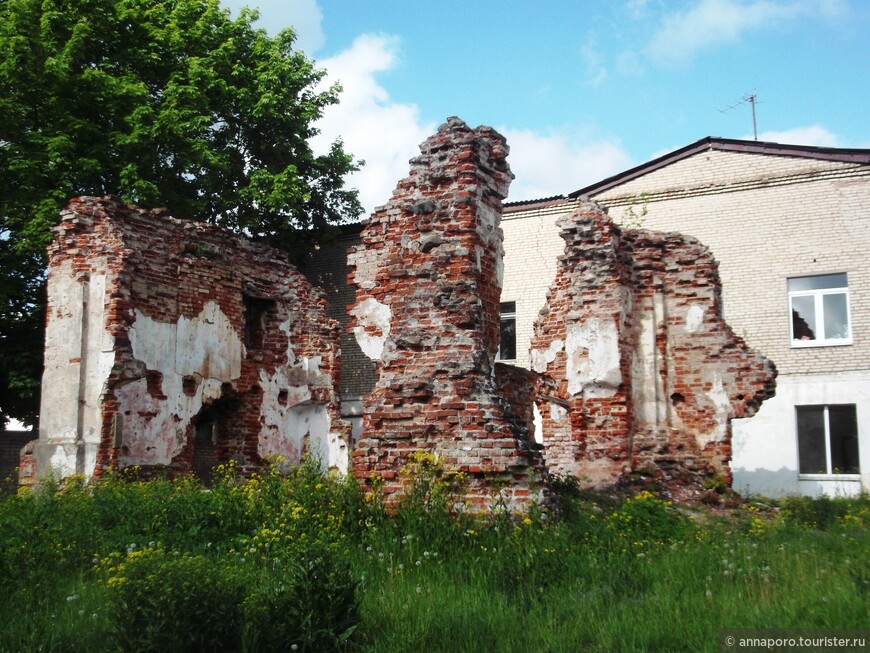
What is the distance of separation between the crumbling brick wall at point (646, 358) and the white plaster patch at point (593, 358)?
1 centimetres

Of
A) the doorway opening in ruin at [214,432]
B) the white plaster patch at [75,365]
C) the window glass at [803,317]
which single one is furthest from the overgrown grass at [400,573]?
the window glass at [803,317]

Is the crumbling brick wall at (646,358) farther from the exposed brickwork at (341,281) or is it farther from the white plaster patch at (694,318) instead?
the exposed brickwork at (341,281)

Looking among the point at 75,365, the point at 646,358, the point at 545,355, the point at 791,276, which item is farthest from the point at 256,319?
the point at 791,276

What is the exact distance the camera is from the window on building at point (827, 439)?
54.9ft

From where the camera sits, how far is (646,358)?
11.4 meters

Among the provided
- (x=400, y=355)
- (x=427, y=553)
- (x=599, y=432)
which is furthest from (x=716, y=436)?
(x=427, y=553)

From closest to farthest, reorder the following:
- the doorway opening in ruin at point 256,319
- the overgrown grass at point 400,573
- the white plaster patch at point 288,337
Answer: the overgrown grass at point 400,573 < the doorway opening in ruin at point 256,319 < the white plaster patch at point 288,337

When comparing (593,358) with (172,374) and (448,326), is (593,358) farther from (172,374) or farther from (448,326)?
(172,374)

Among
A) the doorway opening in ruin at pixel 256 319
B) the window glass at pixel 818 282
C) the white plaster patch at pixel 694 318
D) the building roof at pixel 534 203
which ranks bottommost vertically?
the white plaster patch at pixel 694 318

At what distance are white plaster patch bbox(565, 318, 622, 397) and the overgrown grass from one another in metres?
2.59

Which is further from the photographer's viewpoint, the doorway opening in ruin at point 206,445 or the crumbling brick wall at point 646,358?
the doorway opening in ruin at point 206,445

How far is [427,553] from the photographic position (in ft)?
20.0

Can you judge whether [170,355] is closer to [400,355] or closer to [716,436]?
[400,355]

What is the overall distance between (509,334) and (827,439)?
7.52 metres
